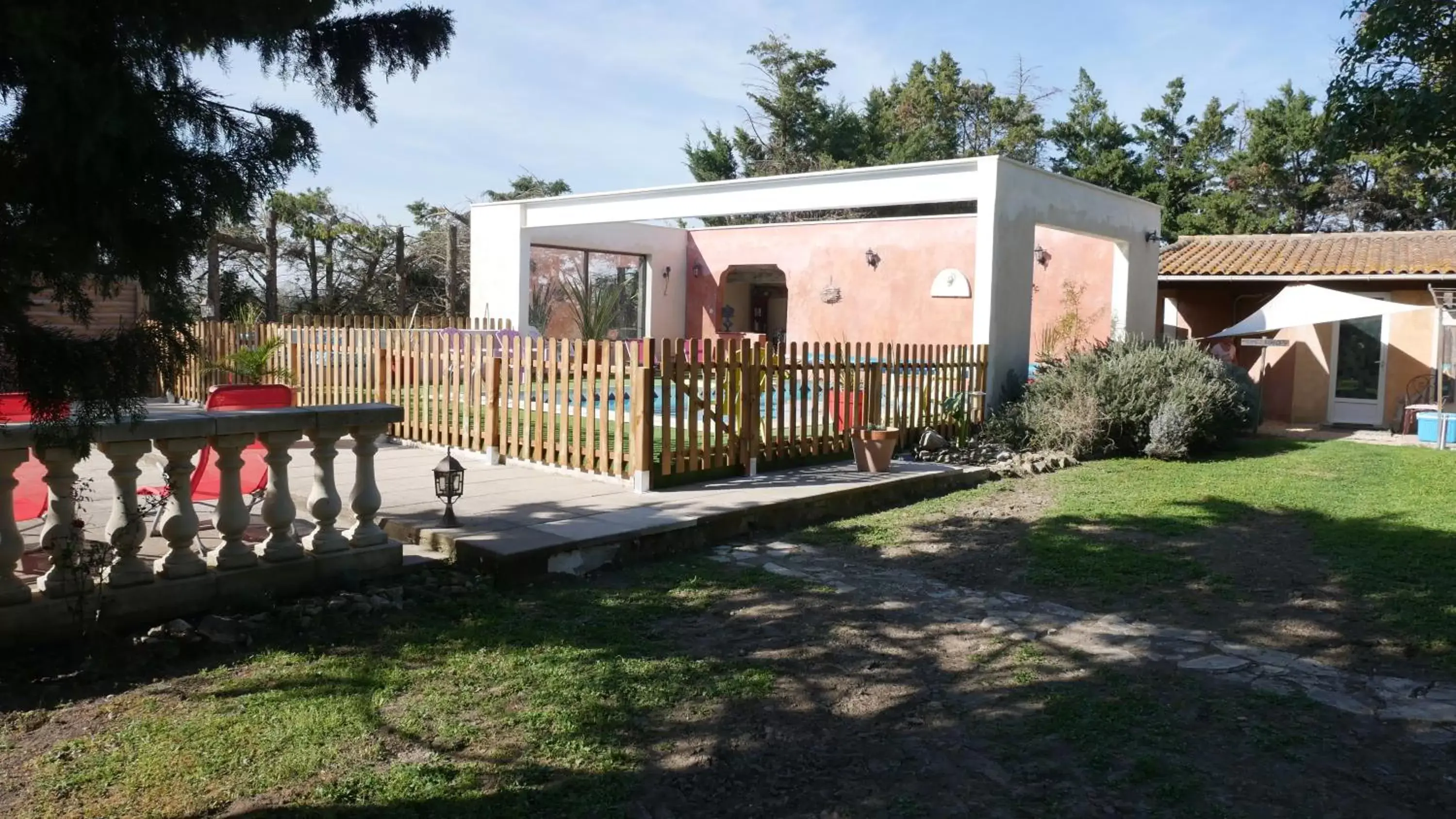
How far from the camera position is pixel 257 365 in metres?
12.7

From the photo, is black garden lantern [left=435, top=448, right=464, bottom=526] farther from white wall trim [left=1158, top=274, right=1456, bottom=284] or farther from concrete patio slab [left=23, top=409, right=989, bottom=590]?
white wall trim [left=1158, top=274, right=1456, bottom=284]

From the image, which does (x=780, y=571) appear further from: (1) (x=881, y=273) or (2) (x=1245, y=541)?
(1) (x=881, y=273)

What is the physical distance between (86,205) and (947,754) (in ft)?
10.5

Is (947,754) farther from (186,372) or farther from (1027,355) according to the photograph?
(1027,355)

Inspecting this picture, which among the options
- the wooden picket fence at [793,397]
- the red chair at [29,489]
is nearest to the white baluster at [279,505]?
the red chair at [29,489]

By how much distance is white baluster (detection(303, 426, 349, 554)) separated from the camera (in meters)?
5.38

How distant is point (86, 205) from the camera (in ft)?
8.09

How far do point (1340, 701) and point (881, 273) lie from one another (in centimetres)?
1495

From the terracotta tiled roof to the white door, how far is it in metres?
0.79

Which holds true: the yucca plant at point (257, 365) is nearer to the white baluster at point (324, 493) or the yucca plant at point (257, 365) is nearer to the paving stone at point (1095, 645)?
the white baluster at point (324, 493)

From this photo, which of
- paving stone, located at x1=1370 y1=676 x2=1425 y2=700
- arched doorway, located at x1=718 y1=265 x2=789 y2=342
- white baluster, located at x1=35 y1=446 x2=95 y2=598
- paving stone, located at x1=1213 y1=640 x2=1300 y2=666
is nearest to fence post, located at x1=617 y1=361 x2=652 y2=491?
white baluster, located at x1=35 y1=446 x2=95 y2=598

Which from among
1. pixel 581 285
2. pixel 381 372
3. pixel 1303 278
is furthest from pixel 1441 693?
pixel 581 285

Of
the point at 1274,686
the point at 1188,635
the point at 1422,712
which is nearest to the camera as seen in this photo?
the point at 1422,712

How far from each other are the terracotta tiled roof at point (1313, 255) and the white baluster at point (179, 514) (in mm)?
16961
